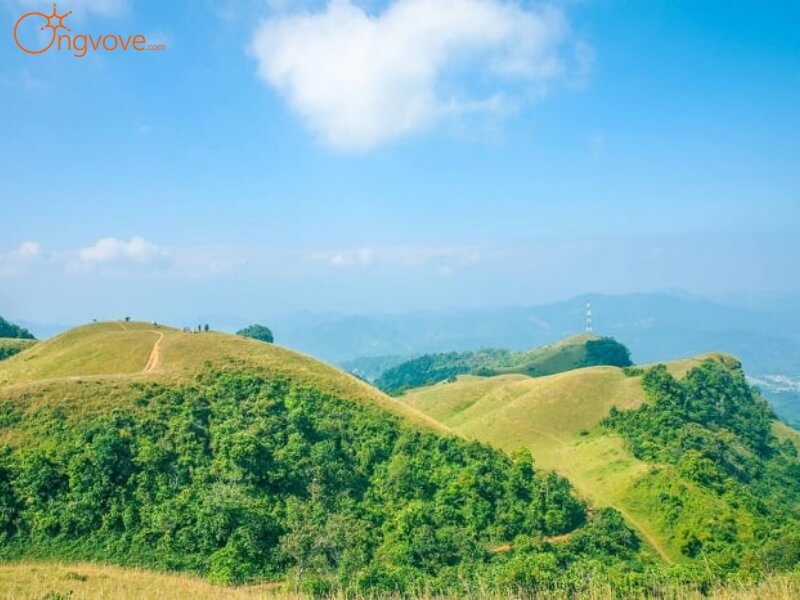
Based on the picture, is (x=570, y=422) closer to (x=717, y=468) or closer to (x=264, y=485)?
(x=717, y=468)

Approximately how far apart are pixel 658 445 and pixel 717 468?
7110 millimetres

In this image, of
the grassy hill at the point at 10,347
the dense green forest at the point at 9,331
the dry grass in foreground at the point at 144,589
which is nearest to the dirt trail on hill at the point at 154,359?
the dry grass in foreground at the point at 144,589

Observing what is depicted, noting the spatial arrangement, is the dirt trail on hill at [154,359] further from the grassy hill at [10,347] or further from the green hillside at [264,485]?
the grassy hill at [10,347]

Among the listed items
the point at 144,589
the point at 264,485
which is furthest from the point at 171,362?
the point at 144,589

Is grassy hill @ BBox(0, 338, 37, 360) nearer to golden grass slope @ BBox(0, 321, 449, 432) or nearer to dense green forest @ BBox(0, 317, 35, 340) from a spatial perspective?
golden grass slope @ BBox(0, 321, 449, 432)

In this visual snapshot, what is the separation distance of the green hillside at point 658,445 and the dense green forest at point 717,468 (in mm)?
132

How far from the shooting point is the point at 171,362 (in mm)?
47750

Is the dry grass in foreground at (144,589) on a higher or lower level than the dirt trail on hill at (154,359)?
lower

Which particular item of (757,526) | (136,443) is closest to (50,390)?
(136,443)

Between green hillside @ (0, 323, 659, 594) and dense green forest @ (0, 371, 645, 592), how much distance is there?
108 mm

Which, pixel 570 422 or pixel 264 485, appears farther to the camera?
pixel 570 422

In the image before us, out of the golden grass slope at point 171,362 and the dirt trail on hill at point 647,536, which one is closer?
the dirt trail on hill at point 647,536

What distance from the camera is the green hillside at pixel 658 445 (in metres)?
44.7

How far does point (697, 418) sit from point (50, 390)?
7157 centimetres
